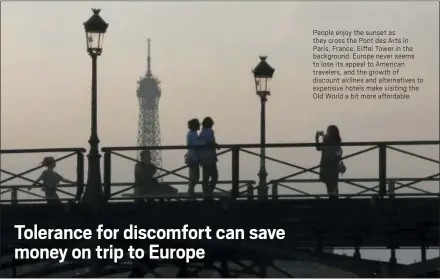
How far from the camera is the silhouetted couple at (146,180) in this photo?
771 inches

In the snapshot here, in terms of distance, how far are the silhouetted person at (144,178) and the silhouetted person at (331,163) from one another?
2833 mm

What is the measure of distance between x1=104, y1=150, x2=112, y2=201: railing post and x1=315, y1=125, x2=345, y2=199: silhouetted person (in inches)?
138

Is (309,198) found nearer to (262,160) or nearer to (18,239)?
(262,160)

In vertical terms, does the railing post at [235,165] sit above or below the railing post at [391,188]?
above

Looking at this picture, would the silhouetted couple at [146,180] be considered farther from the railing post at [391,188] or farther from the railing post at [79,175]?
the railing post at [391,188]

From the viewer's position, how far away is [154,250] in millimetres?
20062

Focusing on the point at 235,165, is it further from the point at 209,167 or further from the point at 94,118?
the point at 94,118

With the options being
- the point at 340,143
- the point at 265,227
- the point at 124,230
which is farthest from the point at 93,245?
the point at 340,143

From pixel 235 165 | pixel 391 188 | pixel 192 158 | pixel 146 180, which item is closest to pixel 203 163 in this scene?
pixel 192 158

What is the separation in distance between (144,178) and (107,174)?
633 mm

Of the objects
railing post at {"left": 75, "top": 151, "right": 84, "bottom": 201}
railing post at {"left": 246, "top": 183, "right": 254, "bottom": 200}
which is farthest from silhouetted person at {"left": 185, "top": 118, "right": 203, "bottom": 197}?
railing post at {"left": 75, "top": 151, "right": 84, "bottom": 201}

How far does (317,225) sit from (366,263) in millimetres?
2337

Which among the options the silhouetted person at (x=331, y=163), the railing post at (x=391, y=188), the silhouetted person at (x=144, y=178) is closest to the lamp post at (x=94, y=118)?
the silhouetted person at (x=144, y=178)

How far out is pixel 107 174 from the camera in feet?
63.8
